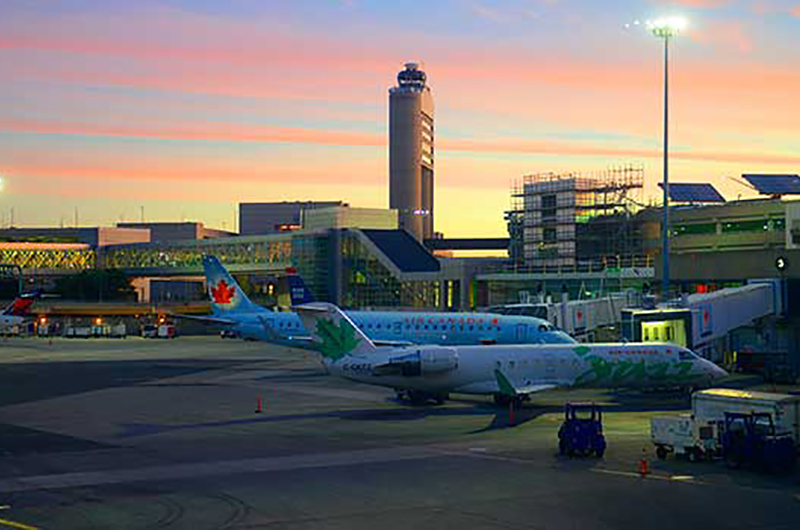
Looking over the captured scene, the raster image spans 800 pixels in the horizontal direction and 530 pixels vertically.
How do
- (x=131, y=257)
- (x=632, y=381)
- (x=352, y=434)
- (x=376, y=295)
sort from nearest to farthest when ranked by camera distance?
(x=352, y=434) → (x=632, y=381) → (x=376, y=295) → (x=131, y=257)

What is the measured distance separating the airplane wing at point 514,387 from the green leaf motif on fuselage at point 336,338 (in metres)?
7.23

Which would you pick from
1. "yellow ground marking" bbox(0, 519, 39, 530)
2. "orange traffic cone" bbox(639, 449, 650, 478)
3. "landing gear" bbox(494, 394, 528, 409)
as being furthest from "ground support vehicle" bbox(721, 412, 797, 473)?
"yellow ground marking" bbox(0, 519, 39, 530)

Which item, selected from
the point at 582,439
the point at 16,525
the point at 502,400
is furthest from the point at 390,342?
the point at 16,525

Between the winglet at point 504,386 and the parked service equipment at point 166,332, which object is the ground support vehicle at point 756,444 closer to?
the winglet at point 504,386

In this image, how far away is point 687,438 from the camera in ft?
116

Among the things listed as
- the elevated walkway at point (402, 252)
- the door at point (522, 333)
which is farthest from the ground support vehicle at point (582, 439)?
the elevated walkway at point (402, 252)

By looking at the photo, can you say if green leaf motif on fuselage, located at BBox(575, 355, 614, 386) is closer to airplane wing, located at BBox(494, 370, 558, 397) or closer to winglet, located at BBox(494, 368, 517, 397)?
airplane wing, located at BBox(494, 370, 558, 397)

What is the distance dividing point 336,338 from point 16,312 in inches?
3322

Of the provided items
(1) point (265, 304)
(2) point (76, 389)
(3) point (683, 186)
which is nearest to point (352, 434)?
(2) point (76, 389)

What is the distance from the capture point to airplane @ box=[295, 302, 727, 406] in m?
49.2

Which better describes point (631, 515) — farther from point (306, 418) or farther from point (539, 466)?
point (306, 418)

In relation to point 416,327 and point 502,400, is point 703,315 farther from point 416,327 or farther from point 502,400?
point 416,327

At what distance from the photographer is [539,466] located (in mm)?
34094

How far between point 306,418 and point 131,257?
14921 cm
